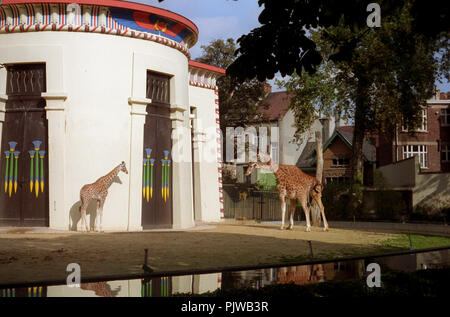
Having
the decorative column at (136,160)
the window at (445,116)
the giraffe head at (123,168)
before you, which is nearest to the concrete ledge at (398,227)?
the decorative column at (136,160)

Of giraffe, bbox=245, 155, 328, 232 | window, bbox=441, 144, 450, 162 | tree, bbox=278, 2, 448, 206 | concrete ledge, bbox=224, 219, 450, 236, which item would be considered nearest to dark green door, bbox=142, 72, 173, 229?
giraffe, bbox=245, 155, 328, 232

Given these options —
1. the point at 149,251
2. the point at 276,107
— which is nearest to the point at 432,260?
the point at 149,251

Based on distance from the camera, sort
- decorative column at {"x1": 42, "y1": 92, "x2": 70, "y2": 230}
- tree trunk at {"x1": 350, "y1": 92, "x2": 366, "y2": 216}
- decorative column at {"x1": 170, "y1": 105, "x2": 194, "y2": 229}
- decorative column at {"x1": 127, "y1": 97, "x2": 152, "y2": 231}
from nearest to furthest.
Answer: decorative column at {"x1": 42, "y1": 92, "x2": 70, "y2": 230} < decorative column at {"x1": 127, "y1": 97, "x2": 152, "y2": 231} < decorative column at {"x1": 170, "y1": 105, "x2": 194, "y2": 229} < tree trunk at {"x1": 350, "y1": 92, "x2": 366, "y2": 216}

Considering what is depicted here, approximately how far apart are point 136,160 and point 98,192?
193 cm

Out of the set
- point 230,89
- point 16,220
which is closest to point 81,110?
point 16,220

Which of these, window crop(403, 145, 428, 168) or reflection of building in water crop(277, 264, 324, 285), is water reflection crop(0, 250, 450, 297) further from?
window crop(403, 145, 428, 168)

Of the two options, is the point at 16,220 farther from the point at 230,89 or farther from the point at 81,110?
the point at 230,89

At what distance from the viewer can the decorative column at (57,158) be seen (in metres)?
15.7

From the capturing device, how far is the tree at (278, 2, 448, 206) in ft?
83.0

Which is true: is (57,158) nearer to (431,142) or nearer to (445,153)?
(431,142)

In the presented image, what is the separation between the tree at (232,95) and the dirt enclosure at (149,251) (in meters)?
26.4

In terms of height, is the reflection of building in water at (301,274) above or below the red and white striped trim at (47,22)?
below

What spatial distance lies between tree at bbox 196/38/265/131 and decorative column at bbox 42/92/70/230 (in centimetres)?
2558

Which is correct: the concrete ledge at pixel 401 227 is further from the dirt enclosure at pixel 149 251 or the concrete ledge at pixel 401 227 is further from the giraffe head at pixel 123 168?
Result: the giraffe head at pixel 123 168
